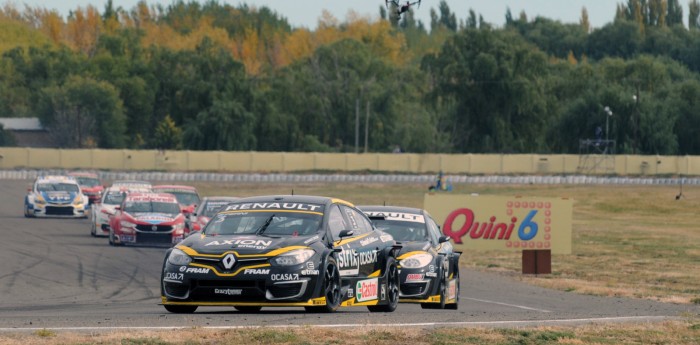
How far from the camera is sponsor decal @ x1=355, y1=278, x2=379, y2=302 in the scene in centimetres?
1563

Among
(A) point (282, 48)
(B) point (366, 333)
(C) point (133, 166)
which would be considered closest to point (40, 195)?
(B) point (366, 333)

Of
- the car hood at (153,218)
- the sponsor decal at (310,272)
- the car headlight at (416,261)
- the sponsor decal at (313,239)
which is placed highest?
the sponsor decal at (313,239)

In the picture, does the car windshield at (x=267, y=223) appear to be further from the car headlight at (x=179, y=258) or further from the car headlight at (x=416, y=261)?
the car headlight at (x=416, y=261)

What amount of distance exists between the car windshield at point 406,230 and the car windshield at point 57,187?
29.2 meters

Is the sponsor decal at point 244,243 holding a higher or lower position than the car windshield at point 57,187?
higher

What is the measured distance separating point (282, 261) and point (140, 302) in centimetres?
569

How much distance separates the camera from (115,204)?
38250 millimetres

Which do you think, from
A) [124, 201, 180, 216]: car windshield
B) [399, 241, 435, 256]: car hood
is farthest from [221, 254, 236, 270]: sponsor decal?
[124, 201, 180, 216]: car windshield

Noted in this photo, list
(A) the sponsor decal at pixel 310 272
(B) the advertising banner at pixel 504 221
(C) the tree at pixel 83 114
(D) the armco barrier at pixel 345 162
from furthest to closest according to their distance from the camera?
(C) the tree at pixel 83 114 < (D) the armco barrier at pixel 345 162 < (B) the advertising banner at pixel 504 221 < (A) the sponsor decal at pixel 310 272

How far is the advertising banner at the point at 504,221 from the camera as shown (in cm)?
3095

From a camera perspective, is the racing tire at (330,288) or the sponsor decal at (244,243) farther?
the racing tire at (330,288)

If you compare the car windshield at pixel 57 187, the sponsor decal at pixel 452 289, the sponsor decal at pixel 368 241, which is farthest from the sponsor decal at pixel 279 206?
the car windshield at pixel 57 187

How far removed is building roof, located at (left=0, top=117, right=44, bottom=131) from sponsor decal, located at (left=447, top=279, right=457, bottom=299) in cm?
11234

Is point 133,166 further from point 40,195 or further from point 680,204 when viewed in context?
point 40,195
